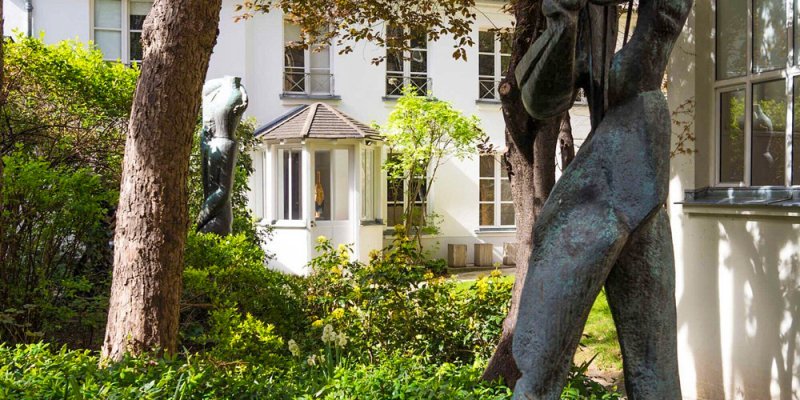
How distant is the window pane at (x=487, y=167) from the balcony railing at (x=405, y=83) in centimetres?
240

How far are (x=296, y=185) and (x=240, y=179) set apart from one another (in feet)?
21.3

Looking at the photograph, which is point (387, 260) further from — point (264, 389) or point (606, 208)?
point (606, 208)

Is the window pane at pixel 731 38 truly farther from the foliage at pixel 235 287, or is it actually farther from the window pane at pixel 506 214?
the window pane at pixel 506 214

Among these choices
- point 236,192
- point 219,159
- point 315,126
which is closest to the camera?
point 219,159

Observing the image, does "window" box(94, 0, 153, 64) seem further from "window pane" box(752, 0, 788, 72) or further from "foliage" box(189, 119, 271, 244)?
"window pane" box(752, 0, 788, 72)

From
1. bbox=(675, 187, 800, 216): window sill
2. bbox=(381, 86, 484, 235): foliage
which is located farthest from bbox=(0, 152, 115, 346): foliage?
bbox=(381, 86, 484, 235): foliage

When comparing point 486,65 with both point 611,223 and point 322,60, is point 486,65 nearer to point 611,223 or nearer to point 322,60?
point 322,60

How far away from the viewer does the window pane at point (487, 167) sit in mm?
21094

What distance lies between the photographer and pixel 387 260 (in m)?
7.12

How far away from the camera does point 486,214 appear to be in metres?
21.1

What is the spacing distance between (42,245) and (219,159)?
7.88ft

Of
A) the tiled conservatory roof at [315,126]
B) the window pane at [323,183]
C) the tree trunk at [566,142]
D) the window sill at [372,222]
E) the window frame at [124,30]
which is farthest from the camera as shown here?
the window sill at [372,222]

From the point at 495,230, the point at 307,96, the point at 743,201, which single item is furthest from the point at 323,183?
the point at 743,201

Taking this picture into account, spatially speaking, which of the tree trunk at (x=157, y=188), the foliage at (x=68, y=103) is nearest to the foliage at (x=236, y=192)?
the foliage at (x=68, y=103)
